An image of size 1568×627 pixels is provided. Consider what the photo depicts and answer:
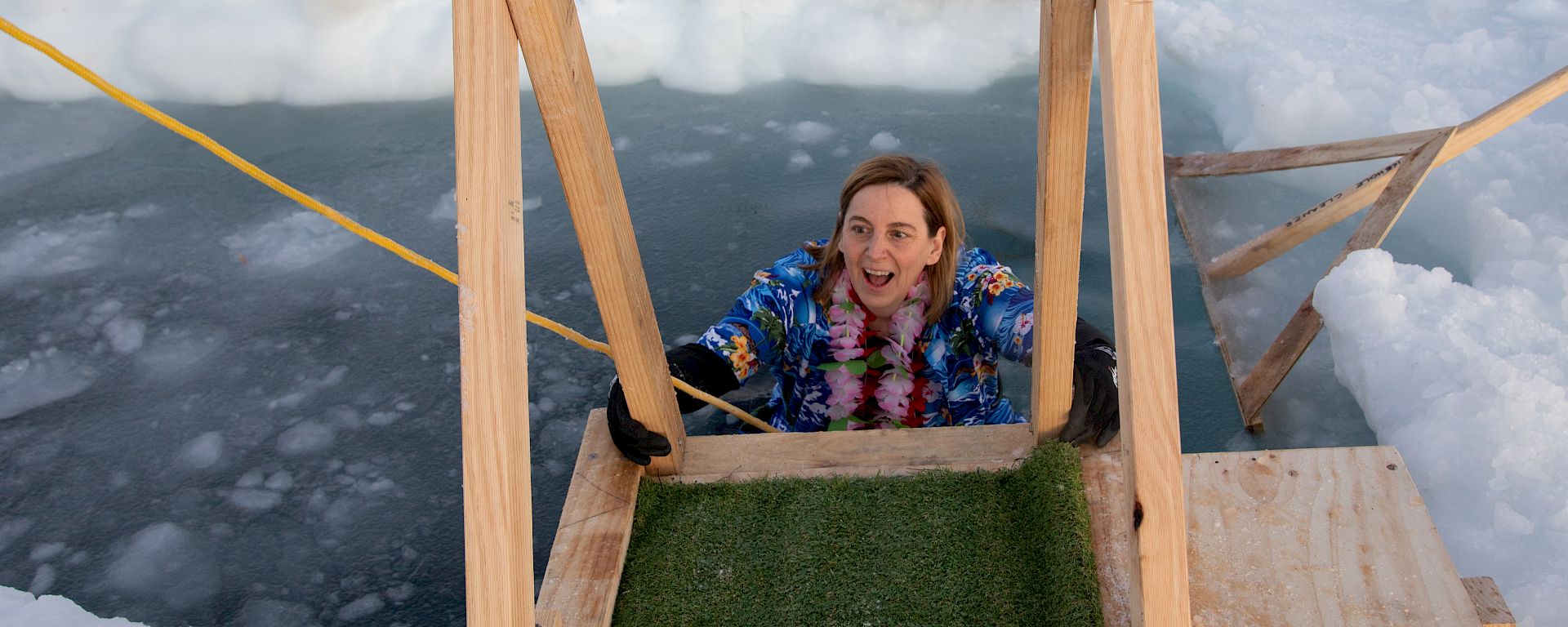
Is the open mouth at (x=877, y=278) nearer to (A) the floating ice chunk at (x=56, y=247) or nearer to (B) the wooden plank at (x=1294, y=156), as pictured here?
(B) the wooden plank at (x=1294, y=156)

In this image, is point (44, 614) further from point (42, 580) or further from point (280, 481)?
point (280, 481)

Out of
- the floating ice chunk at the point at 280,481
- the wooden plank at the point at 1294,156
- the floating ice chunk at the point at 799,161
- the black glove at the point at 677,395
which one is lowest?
the floating ice chunk at the point at 280,481

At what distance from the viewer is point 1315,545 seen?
1582mm

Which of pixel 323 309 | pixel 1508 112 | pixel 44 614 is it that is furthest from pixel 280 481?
pixel 1508 112

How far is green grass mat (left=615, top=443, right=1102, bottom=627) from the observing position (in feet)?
5.13

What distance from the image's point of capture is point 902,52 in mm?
4512

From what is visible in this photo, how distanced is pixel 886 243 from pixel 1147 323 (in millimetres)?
1040

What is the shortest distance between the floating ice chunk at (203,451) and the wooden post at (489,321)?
5.71ft

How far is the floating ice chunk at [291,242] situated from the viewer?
3369 millimetres

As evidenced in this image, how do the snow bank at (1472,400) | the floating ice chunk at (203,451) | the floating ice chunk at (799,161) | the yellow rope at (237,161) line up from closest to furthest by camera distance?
the yellow rope at (237,161) < the snow bank at (1472,400) < the floating ice chunk at (203,451) < the floating ice chunk at (799,161)

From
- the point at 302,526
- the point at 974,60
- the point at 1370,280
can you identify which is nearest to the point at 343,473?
the point at 302,526

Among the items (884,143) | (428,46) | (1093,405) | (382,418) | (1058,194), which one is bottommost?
(382,418)

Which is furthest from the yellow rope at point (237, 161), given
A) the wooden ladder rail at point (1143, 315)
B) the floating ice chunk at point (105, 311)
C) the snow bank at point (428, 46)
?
the snow bank at point (428, 46)

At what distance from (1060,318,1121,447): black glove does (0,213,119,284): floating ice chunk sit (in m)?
3.12
